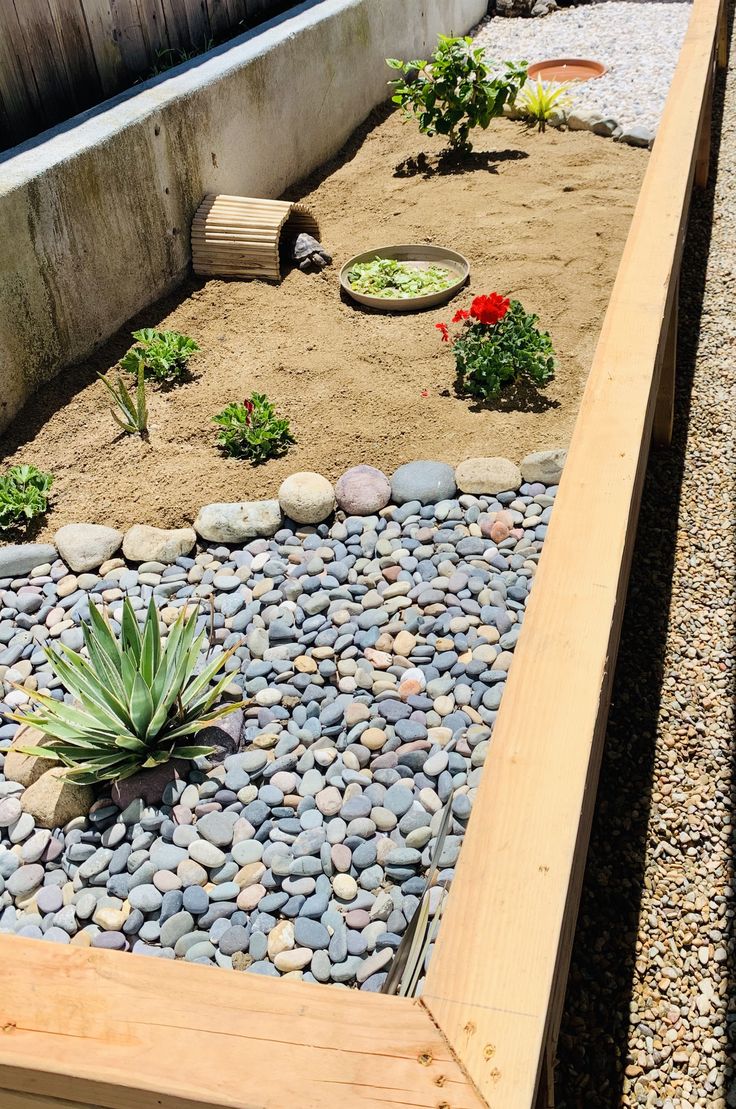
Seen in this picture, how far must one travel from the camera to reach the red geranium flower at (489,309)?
3.64 m

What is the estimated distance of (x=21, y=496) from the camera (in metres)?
3.18

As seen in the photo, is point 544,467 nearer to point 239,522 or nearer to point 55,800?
point 239,522

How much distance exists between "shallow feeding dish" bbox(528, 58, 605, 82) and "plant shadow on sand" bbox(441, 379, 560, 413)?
4490 millimetres

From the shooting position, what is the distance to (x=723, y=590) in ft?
9.47

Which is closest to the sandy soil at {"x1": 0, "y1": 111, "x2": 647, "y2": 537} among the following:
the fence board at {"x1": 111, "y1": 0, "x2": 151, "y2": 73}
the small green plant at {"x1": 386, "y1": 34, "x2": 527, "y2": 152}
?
the small green plant at {"x1": 386, "y1": 34, "x2": 527, "y2": 152}

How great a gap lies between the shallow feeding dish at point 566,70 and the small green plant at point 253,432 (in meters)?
4.99

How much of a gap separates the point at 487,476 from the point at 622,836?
1.34 m

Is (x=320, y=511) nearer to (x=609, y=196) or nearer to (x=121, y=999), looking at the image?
(x=121, y=999)

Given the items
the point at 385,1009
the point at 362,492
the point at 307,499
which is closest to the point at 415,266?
the point at 362,492

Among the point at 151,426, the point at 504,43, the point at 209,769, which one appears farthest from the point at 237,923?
the point at 504,43

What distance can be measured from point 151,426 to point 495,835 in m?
2.86

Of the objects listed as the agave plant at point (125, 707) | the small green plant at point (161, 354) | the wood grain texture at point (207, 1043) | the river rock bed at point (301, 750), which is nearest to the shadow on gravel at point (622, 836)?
the river rock bed at point (301, 750)

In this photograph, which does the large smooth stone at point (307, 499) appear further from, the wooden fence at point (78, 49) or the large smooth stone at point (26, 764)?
the wooden fence at point (78, 49)

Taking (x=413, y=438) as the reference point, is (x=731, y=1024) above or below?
below
